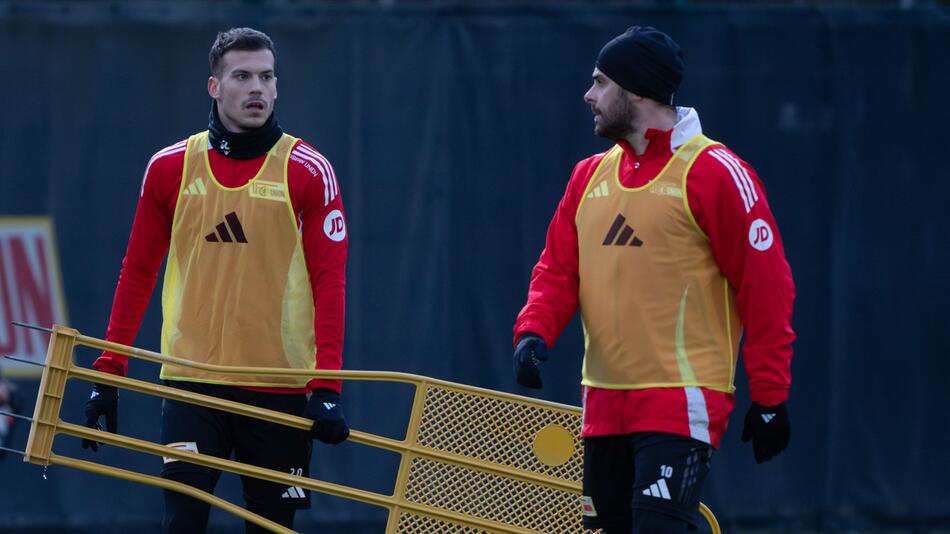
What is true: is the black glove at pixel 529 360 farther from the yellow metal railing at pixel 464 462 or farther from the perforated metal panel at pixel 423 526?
the perforated metal panel at pixel 423 526

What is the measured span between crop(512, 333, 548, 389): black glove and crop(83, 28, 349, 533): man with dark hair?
72cm

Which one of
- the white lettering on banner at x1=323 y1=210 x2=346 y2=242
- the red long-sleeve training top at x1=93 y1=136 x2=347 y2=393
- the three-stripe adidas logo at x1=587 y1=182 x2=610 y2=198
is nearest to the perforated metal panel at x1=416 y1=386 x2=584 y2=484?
the red long-sleeve training top at x1=93 y1=136 x2=347 y2=393

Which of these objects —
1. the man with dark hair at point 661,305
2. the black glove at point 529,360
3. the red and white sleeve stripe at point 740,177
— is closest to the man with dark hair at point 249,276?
the black glove at point 529,360

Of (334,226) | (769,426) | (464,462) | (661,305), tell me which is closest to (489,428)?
(464,462)

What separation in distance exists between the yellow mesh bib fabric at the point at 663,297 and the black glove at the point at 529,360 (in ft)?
0.66

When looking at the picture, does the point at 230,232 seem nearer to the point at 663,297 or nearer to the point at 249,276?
the point at 249,276

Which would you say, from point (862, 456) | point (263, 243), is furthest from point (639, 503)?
point (862, 456)

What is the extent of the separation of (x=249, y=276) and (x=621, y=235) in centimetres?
137

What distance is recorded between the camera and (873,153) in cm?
831

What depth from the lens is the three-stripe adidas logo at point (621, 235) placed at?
4555 millimetres

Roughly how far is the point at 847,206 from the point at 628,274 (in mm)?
4141

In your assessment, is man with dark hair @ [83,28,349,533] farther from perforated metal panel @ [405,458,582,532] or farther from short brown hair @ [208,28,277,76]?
perforated metal panel @ [405,458,582,532]

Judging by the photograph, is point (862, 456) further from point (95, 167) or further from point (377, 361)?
point (95, 167)

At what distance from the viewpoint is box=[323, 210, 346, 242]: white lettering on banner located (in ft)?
16.6
